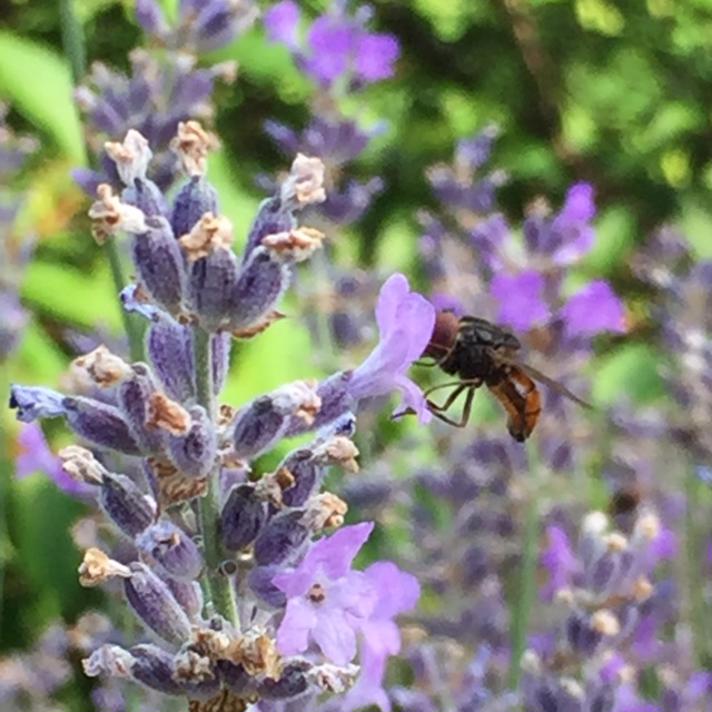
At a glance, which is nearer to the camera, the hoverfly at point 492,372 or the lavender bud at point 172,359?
the lavender bud at point 172,359

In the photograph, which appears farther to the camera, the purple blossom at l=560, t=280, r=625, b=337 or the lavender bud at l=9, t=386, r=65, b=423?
the purple blossom at l=560, t=280, r=625, b=337

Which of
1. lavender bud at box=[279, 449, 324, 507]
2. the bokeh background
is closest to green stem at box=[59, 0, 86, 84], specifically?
lavender bud at box=[279, 449, 324, 507]

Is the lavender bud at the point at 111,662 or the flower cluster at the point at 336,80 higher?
the lavender bud at the point at 111,662

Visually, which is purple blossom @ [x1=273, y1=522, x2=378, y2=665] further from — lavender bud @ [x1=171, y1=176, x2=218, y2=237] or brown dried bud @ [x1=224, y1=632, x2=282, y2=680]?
lavender bud @ [x1=171, y1=176, x2=218, y2=237]

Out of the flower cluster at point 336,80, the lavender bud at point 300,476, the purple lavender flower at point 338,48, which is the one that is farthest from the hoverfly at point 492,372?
the purple lavender flower at point 338,48

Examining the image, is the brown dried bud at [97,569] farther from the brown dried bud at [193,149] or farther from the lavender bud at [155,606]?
the brown dried bud at [193,149]

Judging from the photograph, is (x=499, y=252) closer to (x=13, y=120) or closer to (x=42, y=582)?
(x=42, y=582)
